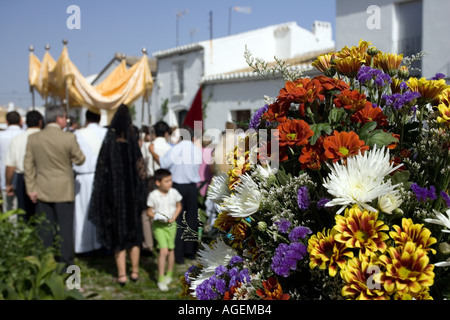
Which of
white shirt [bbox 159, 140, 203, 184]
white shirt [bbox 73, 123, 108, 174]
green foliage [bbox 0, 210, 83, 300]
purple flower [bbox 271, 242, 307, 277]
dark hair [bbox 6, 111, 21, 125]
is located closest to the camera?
purple flower [bbox 271, 242, 307, 277]

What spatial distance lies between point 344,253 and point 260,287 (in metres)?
0.25

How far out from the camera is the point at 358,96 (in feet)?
3.97

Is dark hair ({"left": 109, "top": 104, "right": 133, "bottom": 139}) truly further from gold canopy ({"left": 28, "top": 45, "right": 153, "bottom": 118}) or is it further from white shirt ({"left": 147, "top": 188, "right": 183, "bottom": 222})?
gold canopy ({"left": 28, "top": 45, "right": 153, "bottom": 118})

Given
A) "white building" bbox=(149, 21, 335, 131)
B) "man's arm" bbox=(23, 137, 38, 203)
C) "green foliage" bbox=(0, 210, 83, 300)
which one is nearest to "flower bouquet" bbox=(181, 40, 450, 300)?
"green foliage" bbox=(0, 210, 83, 300)

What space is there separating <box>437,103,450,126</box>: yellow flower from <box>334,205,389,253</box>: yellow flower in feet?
1.04

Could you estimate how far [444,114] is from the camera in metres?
1.16

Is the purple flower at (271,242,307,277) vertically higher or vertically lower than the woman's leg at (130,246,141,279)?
higher

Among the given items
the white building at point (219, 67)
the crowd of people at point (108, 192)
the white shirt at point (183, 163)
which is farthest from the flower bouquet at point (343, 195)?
the white building at point (219, 67)

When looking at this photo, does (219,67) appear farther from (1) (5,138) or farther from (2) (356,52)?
(2) (356,52)

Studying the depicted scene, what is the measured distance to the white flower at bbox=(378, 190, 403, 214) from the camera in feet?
3.39

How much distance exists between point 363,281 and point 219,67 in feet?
54.5

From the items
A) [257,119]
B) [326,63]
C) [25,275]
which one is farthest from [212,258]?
[25,275]
